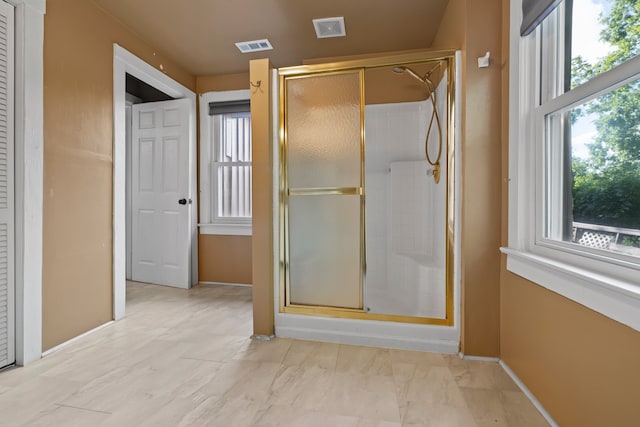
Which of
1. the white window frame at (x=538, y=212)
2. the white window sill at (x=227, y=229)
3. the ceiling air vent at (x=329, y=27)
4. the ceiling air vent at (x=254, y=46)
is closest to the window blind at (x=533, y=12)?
the white window frame at (x=538, y=212)

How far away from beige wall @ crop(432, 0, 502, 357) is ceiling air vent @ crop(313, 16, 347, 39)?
980 mm

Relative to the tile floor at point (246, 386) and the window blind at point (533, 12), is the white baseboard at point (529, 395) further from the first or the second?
the window blind at point (533, 12)

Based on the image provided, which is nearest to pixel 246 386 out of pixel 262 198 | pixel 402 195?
pixel 262 198

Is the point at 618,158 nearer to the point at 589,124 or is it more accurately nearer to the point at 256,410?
the point at 589,124

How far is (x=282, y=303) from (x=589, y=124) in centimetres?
189

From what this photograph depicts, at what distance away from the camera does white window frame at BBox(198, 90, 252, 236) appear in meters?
3.32

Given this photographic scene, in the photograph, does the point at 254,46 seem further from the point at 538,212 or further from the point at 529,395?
the point at 529,395

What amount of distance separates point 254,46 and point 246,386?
2743 millimetres

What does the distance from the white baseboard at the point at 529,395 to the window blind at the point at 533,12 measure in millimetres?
1689

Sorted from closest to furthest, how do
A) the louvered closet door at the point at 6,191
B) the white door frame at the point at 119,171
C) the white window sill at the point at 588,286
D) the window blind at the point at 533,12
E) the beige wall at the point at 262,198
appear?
the white window sill at the point at 588,286 < the window blind at the point at 533,12 < the louvered closet door at the point at 6,191 < the beige wall at the point at 262,198 < the white door frame at the point at 119,171

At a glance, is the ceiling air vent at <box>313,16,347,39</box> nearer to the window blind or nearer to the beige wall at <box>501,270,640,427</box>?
the window blind

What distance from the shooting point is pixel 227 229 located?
3357 mm

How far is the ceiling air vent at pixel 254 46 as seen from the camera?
2.66m

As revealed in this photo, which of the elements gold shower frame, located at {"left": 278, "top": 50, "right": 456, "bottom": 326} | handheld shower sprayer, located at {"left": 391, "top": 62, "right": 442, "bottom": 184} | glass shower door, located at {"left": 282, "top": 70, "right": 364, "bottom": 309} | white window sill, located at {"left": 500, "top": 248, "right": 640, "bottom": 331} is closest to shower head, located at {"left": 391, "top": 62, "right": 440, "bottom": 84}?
handheld shower sprayer, located at {"left": 391, "top": 62, "right": 442, "bottom": 184}
